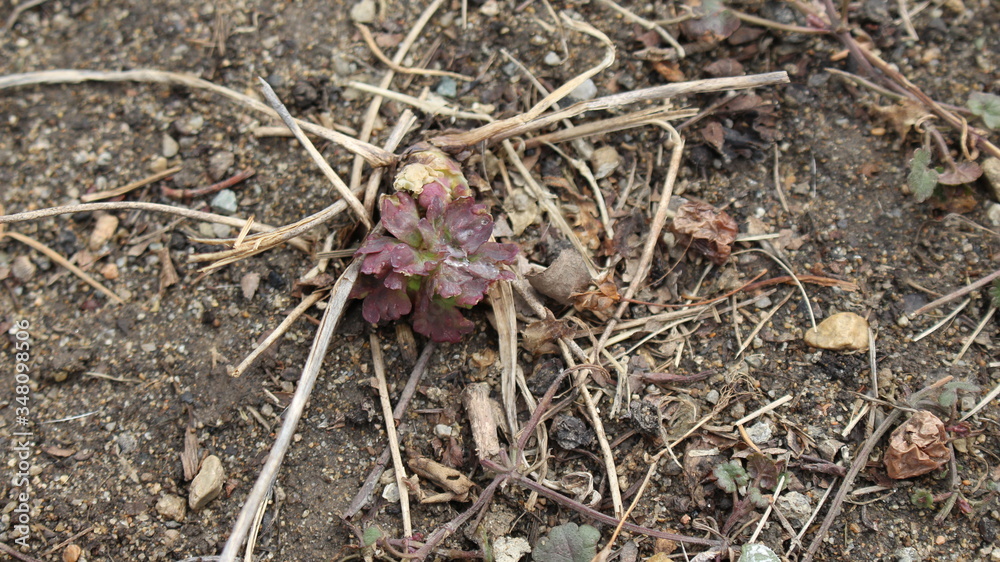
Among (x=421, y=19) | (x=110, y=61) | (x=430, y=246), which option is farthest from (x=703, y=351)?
(x=110, y=61)

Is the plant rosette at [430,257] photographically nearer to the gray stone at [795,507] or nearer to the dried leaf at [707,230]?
the dried leaf at [707,230]

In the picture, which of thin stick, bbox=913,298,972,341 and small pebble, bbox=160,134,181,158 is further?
small pebble, bbox=160,134,181,158

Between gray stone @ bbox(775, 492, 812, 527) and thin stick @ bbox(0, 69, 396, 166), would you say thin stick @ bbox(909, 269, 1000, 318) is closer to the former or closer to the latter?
gray stone @ bbox(775, 492, 812, 527)

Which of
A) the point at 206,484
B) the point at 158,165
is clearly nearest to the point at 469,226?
the point at 206,484

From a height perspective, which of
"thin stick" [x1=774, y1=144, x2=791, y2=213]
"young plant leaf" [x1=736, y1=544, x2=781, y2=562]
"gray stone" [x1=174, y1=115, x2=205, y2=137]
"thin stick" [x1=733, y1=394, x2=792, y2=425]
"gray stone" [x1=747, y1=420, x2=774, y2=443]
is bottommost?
"young plant leaf" [x1=736, y1=544, x2=781, y2=562]

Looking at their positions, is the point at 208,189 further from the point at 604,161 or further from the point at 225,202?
the point at 604,161

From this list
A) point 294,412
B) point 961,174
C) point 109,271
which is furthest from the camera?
point 109,271

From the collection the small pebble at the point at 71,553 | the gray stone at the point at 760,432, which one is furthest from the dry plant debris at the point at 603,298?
the small pebble at the point at 71,553

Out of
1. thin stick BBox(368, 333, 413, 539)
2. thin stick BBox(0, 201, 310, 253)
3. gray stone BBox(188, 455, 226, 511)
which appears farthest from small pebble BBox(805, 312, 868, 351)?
gray stone BBox(188, 455, 226, 511)
